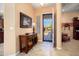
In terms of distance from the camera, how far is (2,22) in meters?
3.82

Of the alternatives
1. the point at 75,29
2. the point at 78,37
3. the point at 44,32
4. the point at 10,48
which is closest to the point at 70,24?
the point at 75,29

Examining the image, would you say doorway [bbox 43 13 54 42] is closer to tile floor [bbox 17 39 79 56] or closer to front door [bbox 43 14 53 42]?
front door [bbox 43 14 53 42]

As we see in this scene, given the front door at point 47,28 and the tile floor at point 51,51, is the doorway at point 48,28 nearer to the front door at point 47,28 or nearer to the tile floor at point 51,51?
the front door at point 47,28

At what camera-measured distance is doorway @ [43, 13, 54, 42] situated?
6.49 metres

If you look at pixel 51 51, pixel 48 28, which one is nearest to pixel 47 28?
pixel 48 28

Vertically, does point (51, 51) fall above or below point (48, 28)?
below

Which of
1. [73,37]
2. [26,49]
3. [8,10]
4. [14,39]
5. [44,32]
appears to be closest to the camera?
[8,10]

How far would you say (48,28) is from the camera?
6.91 meters

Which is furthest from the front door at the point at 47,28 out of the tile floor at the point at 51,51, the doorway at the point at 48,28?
the tile floor at the point at 51,51

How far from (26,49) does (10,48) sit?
83 centimetres

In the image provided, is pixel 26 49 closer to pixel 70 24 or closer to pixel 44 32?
pixel 44 32

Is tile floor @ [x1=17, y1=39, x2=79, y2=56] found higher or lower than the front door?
lower

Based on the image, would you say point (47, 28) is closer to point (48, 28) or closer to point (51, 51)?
point (48, 28)

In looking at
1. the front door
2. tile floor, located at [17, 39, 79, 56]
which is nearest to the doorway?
the front door
